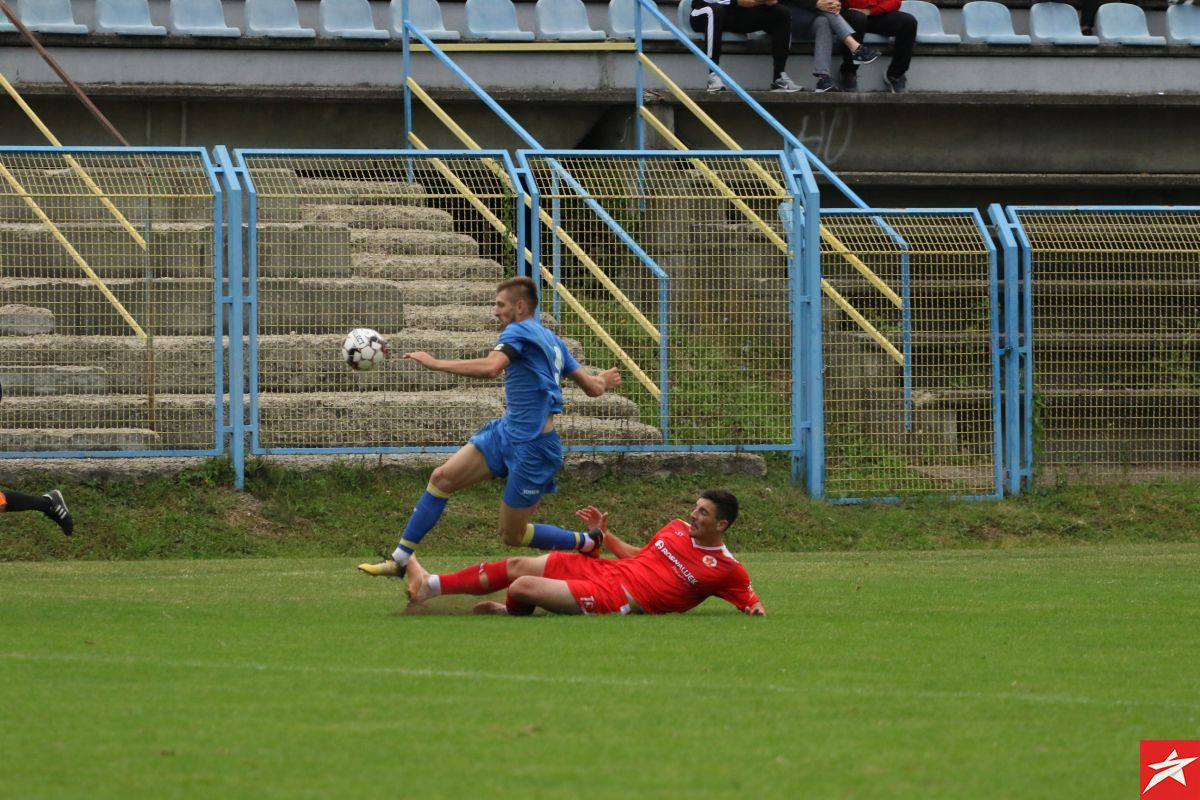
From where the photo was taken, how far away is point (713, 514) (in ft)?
30.7

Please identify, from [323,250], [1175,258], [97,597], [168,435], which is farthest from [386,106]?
[97,597]

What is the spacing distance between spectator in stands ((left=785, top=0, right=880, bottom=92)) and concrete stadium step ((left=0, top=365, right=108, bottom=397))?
1000 cm

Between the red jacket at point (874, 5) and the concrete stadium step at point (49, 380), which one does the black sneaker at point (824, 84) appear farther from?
the concrete stadium step at point (49, 380)

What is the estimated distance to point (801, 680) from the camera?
7.39 m

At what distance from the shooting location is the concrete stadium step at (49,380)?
15.5 meters

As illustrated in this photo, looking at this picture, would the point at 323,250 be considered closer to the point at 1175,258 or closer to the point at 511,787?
the point at 1175,258

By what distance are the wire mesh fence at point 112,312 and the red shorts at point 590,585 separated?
615 cm

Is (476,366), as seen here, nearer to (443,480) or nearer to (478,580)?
(443,480)

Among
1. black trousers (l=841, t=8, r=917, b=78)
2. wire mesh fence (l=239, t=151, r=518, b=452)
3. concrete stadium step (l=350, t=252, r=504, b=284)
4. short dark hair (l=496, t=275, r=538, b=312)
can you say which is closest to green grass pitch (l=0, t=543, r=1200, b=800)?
short dark hair (l=496, t=275, r=538, b=312)

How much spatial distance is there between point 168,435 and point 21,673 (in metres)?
8.39

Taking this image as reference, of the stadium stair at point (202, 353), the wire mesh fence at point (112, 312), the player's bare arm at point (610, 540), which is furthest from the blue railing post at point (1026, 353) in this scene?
the player's bare arm at point (610, 540)

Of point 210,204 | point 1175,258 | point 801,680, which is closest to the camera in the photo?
point 801,680

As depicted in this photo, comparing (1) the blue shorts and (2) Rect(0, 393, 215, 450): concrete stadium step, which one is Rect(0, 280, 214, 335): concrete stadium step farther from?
(1) the blue shorts

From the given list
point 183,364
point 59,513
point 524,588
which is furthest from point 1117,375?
point 59,513
